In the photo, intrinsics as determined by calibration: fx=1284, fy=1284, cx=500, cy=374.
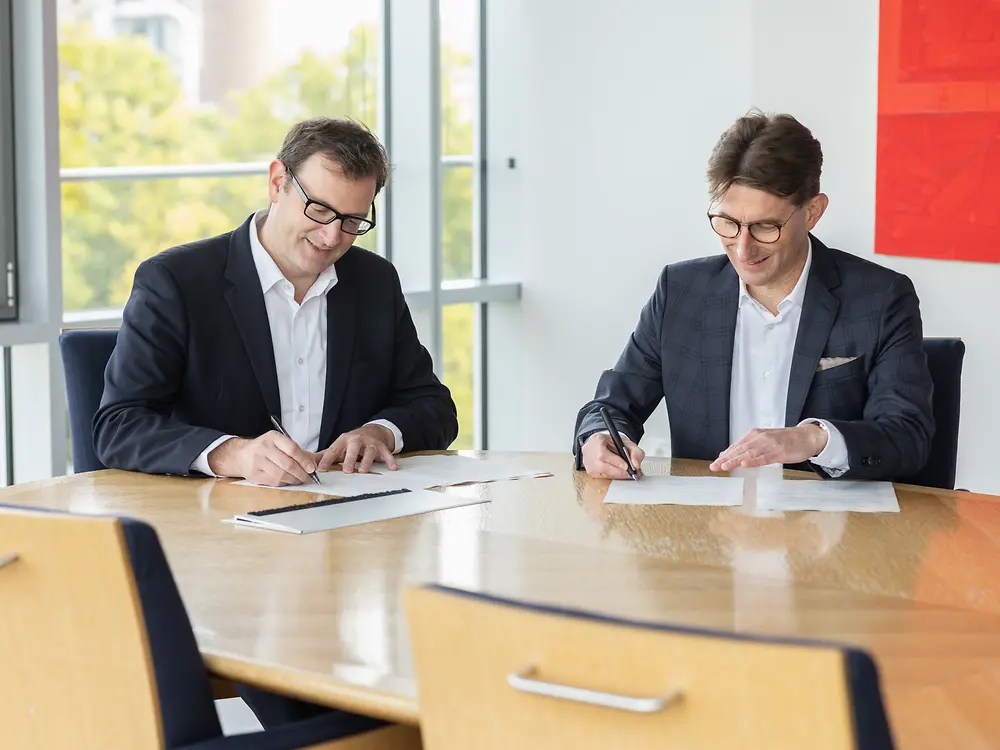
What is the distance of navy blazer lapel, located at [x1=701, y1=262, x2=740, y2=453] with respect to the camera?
276 cm

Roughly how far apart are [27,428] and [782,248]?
261cm

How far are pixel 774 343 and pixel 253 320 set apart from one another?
3.66 ft

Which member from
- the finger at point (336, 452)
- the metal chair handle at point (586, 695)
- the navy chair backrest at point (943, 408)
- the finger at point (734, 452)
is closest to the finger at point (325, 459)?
the finger at point (336, 452)

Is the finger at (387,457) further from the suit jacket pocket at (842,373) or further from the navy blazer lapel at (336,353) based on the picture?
the suit jacket pocket at (842,373)

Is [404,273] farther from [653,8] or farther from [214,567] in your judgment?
[214,567]

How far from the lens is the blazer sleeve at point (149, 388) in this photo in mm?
2484

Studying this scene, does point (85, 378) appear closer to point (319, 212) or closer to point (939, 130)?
point (319, 212)

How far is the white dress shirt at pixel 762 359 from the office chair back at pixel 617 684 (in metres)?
1.73

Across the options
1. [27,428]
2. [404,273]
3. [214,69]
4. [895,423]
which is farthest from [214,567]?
[404,273]

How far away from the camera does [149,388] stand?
262cm

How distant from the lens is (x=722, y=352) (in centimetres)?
276

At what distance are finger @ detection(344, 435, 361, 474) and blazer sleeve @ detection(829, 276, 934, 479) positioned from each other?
0.93m

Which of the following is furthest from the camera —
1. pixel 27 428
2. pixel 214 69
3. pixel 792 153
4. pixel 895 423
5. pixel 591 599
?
pixel 214 69

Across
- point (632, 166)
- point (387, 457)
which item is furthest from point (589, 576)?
point (632, 166)
